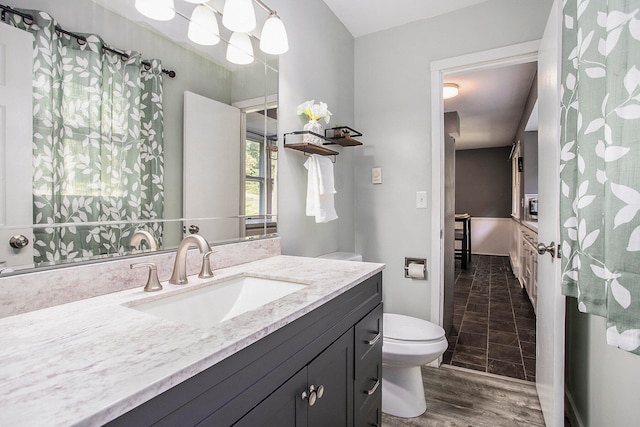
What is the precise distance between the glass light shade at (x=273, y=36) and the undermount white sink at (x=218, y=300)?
1.09 m

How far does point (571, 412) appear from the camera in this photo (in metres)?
1.71

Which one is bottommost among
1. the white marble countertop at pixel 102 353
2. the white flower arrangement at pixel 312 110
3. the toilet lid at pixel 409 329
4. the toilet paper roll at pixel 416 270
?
the toilet lid at pixel 409 329

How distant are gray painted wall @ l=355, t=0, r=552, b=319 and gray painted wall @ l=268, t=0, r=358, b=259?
10 centimetres

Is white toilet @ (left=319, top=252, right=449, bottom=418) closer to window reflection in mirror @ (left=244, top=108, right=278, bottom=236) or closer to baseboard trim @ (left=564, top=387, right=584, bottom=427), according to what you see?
baseboard trim @ (left=564, top=387, right=584, bottom=427)

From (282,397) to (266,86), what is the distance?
1.40 meters

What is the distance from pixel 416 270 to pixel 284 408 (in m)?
1.69

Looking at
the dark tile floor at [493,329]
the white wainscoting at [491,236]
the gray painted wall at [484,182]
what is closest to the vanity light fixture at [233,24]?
the dark tile floor at [493,329]

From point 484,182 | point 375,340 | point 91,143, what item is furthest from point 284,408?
point 484,182

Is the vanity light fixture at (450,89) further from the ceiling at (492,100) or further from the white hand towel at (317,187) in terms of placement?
the white hand towel at (317,187)

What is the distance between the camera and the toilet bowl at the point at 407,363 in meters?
1.64

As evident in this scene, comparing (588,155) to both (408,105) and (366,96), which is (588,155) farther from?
(366,96)

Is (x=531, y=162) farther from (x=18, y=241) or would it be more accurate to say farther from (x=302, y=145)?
(x=18, y=241)

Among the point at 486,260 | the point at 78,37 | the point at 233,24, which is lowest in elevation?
the point at 486,260

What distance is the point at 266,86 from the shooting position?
165 centimetres
